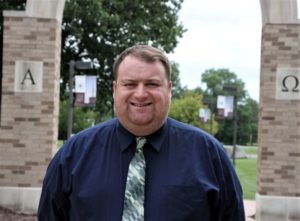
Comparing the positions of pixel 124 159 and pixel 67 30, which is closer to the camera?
pixel 124 159

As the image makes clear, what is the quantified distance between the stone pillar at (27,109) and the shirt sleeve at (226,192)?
279 inches

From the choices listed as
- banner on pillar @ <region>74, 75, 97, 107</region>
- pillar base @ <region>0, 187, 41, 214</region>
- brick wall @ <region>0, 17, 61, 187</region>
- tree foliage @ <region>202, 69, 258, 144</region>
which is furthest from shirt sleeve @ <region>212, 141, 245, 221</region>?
tree foliage @ <region>202, 69, 258, 144</region>

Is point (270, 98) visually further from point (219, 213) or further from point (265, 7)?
point (219, 213)

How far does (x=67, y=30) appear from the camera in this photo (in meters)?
21.1

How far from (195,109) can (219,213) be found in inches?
2158

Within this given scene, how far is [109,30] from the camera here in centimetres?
2148

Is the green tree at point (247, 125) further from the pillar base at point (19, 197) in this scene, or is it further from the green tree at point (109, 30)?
the pillar base at point (19, 197)

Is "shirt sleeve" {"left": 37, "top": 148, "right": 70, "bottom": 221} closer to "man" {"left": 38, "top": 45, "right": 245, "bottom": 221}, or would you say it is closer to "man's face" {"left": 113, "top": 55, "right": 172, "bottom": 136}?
"man" {"left": 38, "top": 45, "right": 245, "bottom": 221}

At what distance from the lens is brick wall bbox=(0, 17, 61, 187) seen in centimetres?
927

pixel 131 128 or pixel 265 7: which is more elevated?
pixel 265 7

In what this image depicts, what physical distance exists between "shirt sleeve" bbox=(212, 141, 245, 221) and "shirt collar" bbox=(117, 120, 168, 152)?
26cm

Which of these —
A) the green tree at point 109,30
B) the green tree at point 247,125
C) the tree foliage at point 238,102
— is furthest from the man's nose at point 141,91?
the green tree at point 247,125

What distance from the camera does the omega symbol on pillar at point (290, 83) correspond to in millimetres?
9258

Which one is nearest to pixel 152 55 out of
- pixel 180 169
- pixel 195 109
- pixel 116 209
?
pixel 180 169
